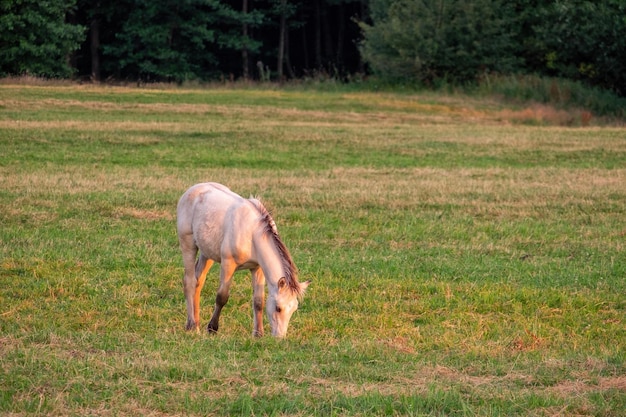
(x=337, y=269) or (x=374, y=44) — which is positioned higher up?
(x=374, y=44)

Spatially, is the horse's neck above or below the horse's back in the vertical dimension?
below

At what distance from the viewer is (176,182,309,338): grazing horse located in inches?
337

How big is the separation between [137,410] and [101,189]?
12111mm

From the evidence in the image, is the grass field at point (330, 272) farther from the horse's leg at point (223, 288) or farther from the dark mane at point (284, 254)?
the dark mane at point (284, 254)

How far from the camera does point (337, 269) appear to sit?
12188mm

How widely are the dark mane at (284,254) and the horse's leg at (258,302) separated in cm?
50

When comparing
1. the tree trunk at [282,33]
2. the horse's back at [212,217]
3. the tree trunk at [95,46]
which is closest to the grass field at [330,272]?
the horse's back at [212,217]

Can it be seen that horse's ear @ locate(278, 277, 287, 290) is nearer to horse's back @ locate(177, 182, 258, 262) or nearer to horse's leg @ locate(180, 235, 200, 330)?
horse's back @ locate(177, 182, 258, 262)

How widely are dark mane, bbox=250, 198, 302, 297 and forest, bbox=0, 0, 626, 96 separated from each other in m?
35.4

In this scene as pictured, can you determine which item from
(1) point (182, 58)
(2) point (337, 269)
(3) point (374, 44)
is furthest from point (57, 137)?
(1) point (182, 58)

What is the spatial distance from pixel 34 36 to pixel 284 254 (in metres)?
40.5

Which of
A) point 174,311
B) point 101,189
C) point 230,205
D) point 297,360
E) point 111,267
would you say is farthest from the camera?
point 101,189

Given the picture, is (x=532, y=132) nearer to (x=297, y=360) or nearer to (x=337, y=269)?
(x=337, y=269)

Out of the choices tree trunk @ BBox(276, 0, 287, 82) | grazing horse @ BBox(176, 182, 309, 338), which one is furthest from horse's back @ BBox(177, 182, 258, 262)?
tree trunk @ BBox(276, 0, 287, 82)
